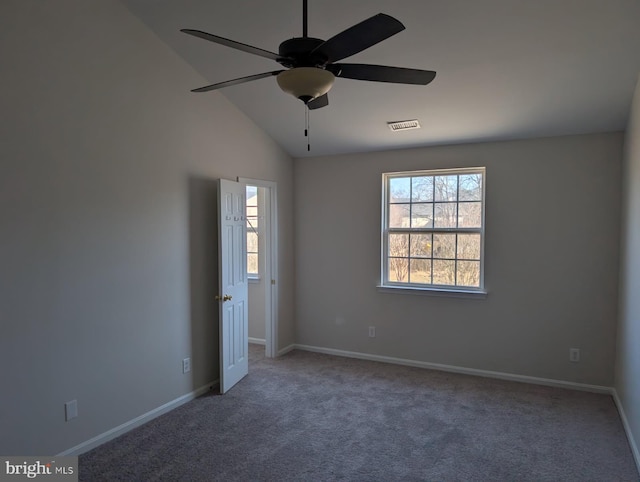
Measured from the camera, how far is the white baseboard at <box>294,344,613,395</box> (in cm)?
377

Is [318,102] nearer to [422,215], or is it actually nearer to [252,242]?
[422,215]

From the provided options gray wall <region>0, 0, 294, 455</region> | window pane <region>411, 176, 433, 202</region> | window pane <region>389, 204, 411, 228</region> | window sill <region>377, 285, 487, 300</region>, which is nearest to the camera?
gray wall <region>0, 0, 294, 455</region>

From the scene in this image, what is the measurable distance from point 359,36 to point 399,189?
307 cm

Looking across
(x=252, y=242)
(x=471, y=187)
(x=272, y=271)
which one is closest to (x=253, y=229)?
(x=252, y=242)

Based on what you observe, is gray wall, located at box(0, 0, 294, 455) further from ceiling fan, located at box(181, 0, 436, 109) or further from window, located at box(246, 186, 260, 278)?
window, located at box(246, 186, 260, 278)

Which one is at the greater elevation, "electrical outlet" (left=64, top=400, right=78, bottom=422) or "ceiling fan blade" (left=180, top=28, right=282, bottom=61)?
"ceiling fan blade" (left=180, top=28, right=282, bottom=61)

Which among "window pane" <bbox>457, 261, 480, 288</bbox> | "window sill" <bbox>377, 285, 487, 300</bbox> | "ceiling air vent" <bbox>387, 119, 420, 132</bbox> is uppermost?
"ceiling air vent" <bbox>387, 119, 420, 132</bbox>

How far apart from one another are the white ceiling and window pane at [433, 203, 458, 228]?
71 centimetres

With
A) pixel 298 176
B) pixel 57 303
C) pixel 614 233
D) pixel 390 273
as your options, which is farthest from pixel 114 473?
pixel 614 233

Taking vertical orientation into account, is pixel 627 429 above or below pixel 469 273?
below

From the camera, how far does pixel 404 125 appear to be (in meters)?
3.93

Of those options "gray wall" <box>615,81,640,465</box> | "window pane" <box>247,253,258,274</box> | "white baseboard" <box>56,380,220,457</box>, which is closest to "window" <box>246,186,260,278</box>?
"window pane" <box>247,253,258,274</box>

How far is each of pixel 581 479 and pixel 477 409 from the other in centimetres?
97

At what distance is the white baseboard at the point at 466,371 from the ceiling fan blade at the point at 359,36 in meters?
3.58
